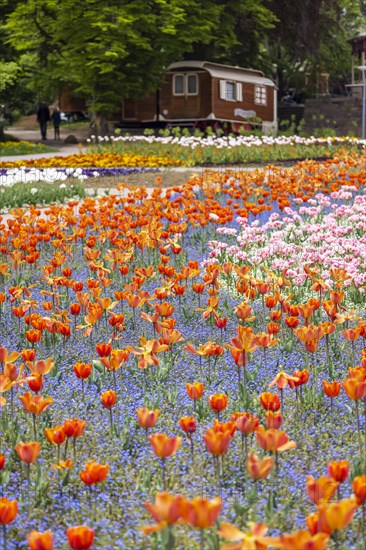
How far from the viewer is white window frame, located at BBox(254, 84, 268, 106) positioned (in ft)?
137

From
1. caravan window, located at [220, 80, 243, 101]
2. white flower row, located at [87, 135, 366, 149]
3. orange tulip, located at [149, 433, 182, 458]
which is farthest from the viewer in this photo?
caravan window, located at [220, 80, 243, 101]

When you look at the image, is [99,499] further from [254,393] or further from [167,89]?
[167,89]

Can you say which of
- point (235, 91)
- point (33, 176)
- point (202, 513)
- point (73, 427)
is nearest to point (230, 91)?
point (235, 91)

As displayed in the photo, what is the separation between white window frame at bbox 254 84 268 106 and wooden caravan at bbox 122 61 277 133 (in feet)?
0.54

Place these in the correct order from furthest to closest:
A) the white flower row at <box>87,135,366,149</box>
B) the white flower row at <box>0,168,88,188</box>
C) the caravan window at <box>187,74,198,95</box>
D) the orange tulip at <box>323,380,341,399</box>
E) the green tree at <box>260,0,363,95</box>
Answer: the green tree at <box>260,0,363,95</box> < the caravan window at <box>187,74,198,95</box> < the white flower row at <box>87,135,366,149</box> < the white flower row at <box>0,168,88,188</box> < the orange tulip at <box>323,380,341,399</box>

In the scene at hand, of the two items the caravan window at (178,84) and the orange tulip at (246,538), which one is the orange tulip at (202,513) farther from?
the caravan window at (178,84)

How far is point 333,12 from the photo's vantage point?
45.0 metres

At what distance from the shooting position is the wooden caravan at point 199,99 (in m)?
38.4

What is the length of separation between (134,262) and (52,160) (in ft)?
48.5

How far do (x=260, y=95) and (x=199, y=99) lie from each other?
14.3ft

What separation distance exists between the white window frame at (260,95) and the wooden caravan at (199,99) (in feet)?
0.54

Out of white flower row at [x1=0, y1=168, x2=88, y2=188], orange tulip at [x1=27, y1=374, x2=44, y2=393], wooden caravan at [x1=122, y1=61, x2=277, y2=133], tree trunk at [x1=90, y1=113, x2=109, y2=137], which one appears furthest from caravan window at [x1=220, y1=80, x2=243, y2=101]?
orange tulip at [x1=27, y1=374, x2=44, y2=393]

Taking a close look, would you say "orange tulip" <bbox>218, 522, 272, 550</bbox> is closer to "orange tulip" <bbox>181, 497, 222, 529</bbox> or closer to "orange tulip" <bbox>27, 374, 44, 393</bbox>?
"orange tulip" <bbox>181, 497, 222, 529</bbox>

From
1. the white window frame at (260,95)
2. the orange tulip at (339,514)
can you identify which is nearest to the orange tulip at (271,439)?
the orange tulip at (339,514)
